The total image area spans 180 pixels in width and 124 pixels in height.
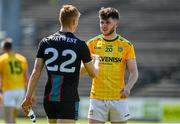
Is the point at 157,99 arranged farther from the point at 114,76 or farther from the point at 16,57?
the point at 114,76

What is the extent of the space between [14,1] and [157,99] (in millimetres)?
7958

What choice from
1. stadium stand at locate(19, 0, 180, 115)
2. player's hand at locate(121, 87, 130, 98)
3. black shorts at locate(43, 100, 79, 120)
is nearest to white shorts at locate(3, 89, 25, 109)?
player's hand at locate(121, 87, 130, 98)

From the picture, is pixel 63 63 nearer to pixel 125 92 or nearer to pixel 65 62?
pixel 65 62

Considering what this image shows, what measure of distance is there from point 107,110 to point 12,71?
6.11 m

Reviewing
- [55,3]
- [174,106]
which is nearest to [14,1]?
[55,3]

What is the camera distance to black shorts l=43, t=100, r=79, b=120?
790 cm

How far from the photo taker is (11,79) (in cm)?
1495

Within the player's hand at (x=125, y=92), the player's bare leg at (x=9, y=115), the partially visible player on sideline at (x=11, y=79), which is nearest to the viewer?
the player's hand at (x=125, y=92)

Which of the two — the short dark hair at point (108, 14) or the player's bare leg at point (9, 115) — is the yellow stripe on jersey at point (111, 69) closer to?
the short dark hair at point (108, 14)

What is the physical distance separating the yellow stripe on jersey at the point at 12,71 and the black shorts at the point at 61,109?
22.4ft

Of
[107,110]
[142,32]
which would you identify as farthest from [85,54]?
[142,32]

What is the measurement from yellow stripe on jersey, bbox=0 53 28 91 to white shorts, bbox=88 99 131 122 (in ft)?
19.4

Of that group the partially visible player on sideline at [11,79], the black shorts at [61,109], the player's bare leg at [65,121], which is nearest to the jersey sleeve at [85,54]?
the black shorts at [61,109]

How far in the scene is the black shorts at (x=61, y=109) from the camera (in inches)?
311
